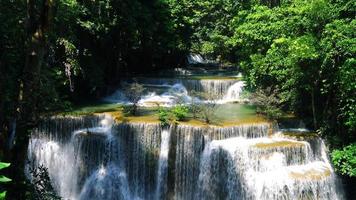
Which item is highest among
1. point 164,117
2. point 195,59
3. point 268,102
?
point 195,59

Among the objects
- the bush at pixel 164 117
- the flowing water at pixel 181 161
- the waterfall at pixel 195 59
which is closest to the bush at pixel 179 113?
the bush at pixel 164 117

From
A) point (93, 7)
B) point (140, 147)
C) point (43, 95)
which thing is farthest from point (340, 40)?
point (93, 7)

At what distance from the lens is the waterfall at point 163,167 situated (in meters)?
12.2

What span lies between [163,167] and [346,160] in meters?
4.58

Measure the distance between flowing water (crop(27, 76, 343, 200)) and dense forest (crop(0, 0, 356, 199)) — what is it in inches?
30.6

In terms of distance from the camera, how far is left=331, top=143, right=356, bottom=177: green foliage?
10467 mm

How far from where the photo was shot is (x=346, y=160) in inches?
427

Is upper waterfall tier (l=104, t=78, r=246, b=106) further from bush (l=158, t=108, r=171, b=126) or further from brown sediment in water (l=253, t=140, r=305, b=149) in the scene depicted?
brown sediment in water (l=253, t=140, r=305, b=149)

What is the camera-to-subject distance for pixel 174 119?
12539 millimetres

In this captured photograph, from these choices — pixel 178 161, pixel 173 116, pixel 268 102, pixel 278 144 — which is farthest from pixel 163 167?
pixel 268 102

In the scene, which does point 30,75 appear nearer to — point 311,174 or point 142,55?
point 311,174

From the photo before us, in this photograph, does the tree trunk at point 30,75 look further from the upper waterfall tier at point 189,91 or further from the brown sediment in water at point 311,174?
the upper waterfall tier at point 189,91

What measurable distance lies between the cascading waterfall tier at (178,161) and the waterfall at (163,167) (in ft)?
0.09

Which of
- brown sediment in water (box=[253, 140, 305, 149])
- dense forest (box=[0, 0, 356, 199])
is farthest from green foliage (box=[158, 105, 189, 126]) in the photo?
dense forest (box=[0, 0, 356, 199])
